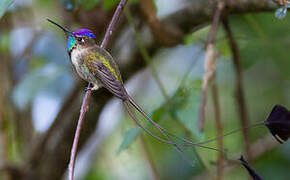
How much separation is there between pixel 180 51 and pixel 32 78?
1.72 m

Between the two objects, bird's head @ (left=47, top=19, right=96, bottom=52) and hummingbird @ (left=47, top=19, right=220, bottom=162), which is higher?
bird's head @ (left=47, top=19, right=96, bottom=52)

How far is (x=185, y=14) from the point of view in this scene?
2.31 meters

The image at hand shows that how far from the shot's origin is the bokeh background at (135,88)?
2.12 meters

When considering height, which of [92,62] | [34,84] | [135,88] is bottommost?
[135,88]

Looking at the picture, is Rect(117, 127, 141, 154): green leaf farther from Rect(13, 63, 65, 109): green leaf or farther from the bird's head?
Rect(13, 63, 65, 109): green leaf

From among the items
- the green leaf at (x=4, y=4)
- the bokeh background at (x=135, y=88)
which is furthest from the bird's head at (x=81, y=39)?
the green leaf at (x=4, y=4)

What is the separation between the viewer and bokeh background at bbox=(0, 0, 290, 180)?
2.12 m

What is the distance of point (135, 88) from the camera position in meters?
3.28

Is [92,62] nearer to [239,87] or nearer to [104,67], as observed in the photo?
[104,67]

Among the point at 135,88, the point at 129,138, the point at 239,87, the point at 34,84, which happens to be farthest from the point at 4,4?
the point at 135,88

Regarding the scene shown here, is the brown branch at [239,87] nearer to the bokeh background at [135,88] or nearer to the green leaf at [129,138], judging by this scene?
the bokeh background at [135,88]

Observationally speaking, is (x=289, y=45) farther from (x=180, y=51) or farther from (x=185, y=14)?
(x=180, y=51)

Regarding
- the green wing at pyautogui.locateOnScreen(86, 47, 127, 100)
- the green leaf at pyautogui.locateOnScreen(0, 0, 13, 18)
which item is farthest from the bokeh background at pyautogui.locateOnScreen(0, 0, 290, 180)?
the green leaf at pyautogui.locateOnScreen(0, 0, 13, 18)

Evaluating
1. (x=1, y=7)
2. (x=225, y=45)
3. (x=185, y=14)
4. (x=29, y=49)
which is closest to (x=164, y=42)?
(x=185, y=14)
